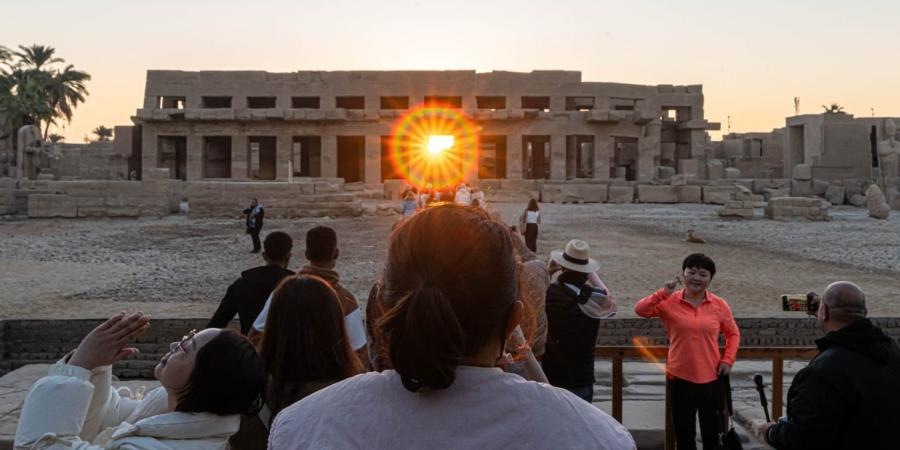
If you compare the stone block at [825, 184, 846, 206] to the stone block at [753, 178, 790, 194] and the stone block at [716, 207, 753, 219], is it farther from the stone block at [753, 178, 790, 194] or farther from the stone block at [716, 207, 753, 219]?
the stone block at [716, 207, 753, 219]

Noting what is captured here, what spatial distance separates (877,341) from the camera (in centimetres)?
282

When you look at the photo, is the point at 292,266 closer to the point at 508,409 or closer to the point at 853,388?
the point at 853,388

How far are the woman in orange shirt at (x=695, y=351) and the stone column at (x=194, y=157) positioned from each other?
107ft

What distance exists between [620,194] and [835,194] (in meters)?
11.5

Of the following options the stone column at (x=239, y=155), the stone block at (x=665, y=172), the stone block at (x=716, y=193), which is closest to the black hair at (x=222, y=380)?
the stone block at (x=716, y=193)

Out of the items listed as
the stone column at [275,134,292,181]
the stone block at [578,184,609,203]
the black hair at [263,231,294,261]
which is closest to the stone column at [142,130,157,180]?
the stone column at [275,134,292,181]

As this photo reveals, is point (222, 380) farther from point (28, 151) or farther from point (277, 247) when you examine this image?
point (28, 151)

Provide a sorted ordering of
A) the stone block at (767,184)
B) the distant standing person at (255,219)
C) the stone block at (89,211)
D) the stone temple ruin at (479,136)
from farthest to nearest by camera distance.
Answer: the stone block at (767,184), the stone temple ruin at (479,136), the stone block at (89,211), the distant standing person at (255,219)

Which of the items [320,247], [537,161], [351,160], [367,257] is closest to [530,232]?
[367,257]

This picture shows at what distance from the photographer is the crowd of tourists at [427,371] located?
1.29m

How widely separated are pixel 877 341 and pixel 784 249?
15.6m

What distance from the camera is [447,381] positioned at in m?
1.29

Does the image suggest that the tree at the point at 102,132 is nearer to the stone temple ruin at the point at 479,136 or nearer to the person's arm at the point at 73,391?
the stone temple ruin at the point at 479,136

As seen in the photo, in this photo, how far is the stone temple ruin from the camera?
3319cm
